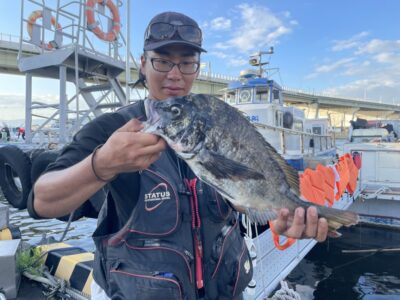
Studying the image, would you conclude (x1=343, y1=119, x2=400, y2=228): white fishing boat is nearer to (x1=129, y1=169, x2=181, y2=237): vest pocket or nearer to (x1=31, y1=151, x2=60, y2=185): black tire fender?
(x1=31, y1=151, x2=60, y2=185): black tire fender

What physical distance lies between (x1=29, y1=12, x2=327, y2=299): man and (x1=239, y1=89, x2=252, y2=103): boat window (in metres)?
13.8

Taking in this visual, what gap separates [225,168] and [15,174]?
745 centimetres

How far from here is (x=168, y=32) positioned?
2.27 meters

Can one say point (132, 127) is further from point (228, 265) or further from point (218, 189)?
point (228, 265)

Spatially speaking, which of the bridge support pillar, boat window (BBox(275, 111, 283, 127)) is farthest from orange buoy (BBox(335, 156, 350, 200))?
the bridge support pillar

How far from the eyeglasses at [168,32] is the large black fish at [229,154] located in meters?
0.48

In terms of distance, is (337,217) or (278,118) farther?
(278,118)

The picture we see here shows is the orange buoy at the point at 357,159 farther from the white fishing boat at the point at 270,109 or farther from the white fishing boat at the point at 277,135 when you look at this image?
the white fishing boat at the point at 270,109

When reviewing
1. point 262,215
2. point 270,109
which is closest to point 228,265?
point 262,215

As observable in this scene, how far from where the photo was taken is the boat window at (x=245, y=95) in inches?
624

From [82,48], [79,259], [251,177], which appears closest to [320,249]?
[79,259]

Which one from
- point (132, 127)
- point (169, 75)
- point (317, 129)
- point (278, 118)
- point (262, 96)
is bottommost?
point (132, 127)

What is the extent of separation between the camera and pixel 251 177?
2.11 meters

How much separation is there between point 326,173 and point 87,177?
6218 millimetres
